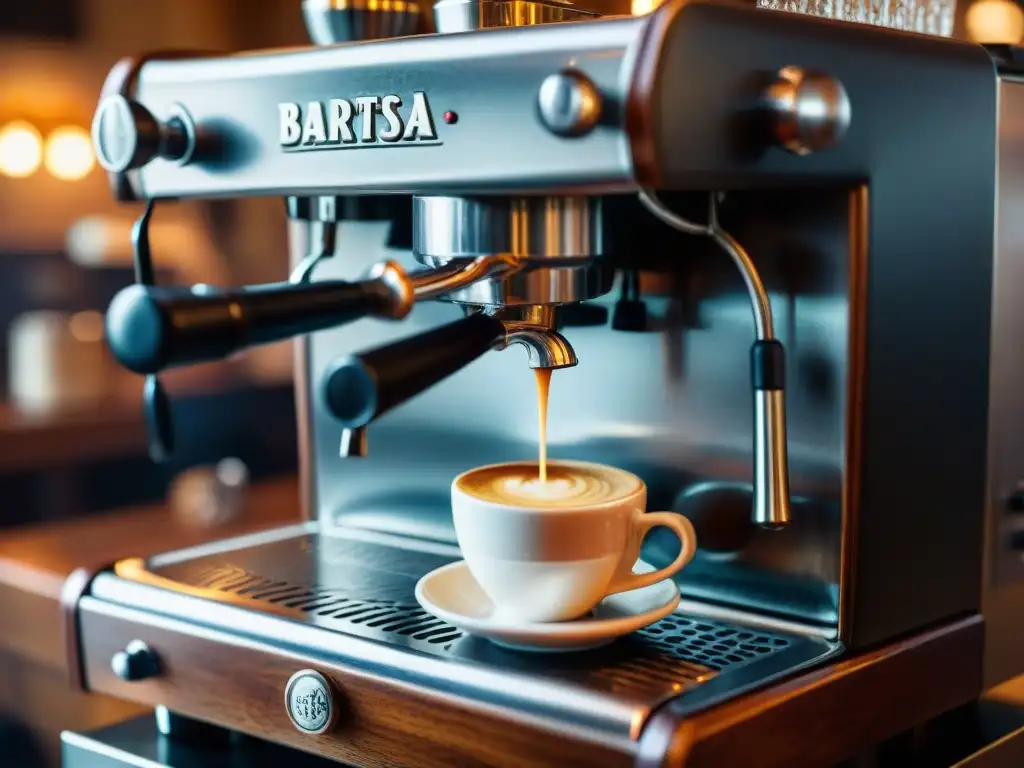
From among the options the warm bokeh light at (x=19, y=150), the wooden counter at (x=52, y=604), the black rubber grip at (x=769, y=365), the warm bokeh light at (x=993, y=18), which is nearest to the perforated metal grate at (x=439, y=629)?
the black rubber grip at (x=769, y=365)

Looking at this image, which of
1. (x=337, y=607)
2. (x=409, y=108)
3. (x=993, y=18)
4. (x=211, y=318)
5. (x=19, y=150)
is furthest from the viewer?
(x=19, y=150)

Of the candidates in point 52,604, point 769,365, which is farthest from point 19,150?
point 769,365

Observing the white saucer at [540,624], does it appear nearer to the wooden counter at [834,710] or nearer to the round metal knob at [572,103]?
the wooden counter at [834,710]

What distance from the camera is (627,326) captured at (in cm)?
73

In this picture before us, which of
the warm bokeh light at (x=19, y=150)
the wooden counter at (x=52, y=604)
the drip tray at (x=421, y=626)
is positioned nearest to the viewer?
the drip tray at (x=421, y=626)

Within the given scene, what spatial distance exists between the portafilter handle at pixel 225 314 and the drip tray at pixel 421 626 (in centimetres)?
18

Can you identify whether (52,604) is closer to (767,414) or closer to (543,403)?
(543,403)

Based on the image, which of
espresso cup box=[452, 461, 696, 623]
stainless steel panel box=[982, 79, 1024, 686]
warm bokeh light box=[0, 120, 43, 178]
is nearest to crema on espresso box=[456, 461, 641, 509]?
espresso cup box=[452, 461, 696, 623]

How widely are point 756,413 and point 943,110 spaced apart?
0.18 metres

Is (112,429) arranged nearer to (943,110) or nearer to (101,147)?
(101,147)

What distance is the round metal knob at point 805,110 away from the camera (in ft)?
1.78

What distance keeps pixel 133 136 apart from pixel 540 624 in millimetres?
317

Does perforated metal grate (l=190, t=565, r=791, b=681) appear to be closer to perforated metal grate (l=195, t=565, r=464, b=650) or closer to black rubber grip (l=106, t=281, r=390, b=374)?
perforated metal grate (l=195, t=565, r=464, b=650)

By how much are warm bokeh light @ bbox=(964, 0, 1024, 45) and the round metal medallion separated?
2.32ft
